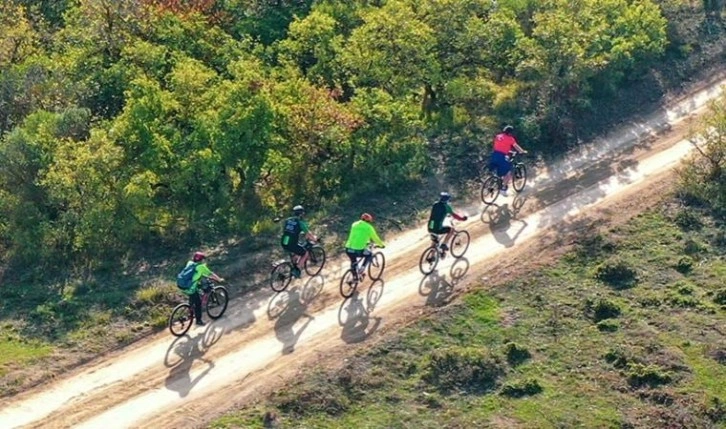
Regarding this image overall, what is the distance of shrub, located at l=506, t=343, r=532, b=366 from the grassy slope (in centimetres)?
3

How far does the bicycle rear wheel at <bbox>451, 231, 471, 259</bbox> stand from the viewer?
2739 cm

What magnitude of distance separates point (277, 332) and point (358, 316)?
2.42 metres

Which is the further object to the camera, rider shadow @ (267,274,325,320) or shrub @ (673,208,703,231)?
shrub @ (673,208,703,231)

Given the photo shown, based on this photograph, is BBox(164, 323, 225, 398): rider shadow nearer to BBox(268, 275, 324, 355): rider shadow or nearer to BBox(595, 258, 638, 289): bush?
BBox(268, 275, 324, 355): rider shadow

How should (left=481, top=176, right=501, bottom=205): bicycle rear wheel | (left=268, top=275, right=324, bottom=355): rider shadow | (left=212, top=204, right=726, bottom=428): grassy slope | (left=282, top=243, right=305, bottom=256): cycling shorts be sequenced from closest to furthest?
(left=212, top=204, right=726, bottom=428): grassy slope
(left=268, top=275, right=324, bottom=355): rider shadow
(left=282, top=243, right=305, bottom=256): cycling shorts
(left=481, top=176, right=501, bottom=205): bicycle rear wheel

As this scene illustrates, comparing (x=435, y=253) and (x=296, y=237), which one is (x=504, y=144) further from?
(x=296, y=237)

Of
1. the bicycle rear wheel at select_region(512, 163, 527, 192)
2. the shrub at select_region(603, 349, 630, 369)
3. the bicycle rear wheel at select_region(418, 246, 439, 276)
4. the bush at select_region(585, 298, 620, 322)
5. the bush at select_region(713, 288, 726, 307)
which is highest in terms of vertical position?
the bicycle rear wheel at select_region(512, 163, 527, 192)

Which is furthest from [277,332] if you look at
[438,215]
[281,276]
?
[438,215]

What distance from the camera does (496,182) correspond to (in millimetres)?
30250

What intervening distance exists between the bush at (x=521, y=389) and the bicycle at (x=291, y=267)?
725cm

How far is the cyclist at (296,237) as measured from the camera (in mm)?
24766

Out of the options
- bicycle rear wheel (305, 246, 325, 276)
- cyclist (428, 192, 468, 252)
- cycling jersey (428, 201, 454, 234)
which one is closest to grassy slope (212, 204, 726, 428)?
cyclist (428, 192, 468, 252)

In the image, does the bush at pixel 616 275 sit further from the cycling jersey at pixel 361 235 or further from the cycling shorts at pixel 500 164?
the cycling jersey at pixel 361 235

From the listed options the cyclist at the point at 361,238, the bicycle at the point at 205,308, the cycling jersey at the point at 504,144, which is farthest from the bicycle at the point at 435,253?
the bicycle at the point at 205,308
